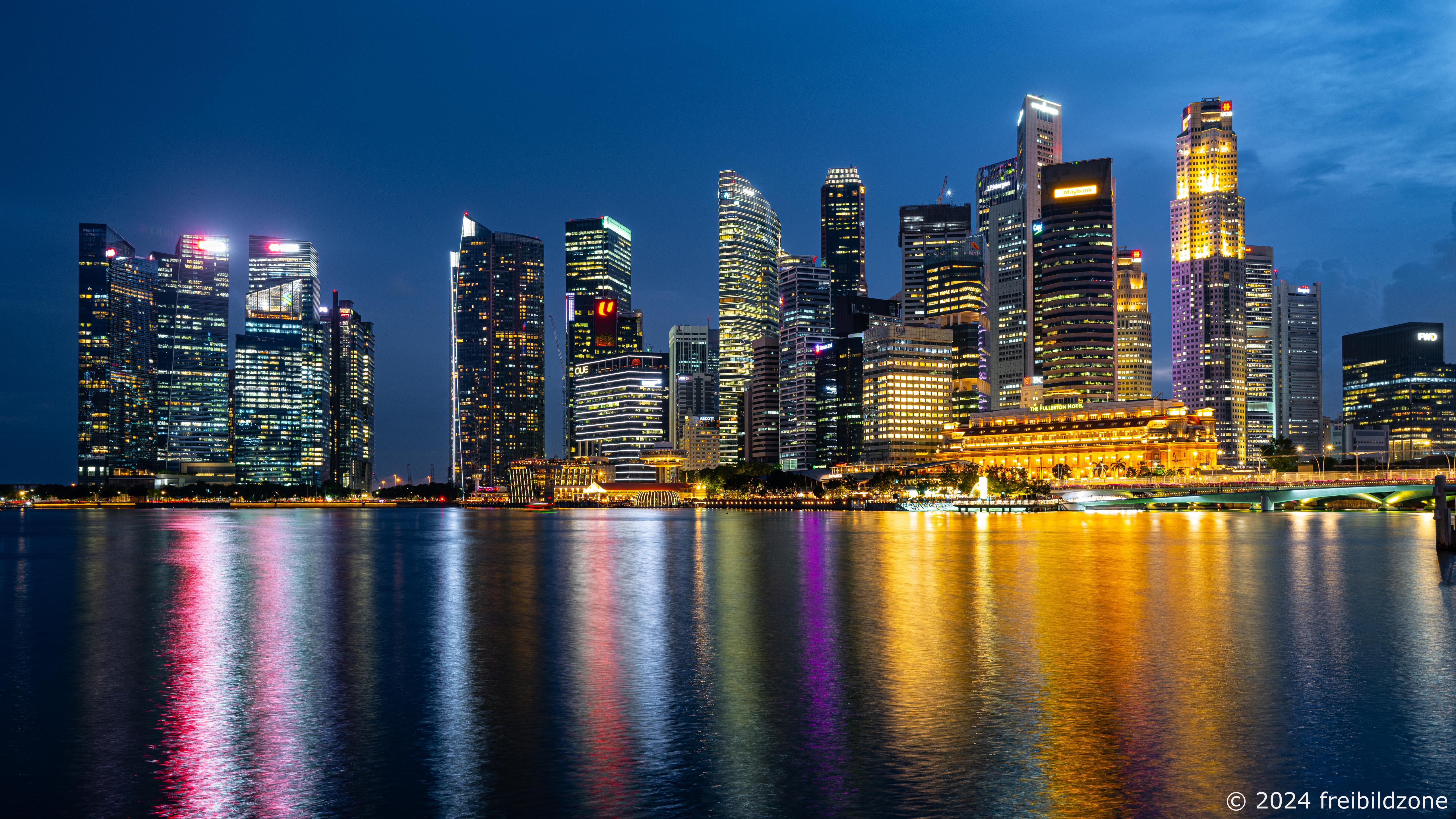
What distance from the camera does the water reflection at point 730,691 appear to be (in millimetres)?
22766

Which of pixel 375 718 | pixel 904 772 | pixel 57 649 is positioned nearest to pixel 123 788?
pixel 375 718

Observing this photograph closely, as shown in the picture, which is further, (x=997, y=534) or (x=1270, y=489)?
(x=1270, y=489)

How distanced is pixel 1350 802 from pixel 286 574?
71823 millimetres

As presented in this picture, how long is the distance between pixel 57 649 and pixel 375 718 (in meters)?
21.8

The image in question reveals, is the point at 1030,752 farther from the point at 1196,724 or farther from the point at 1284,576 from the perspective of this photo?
the point at 1284,576

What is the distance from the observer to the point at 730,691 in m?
33.2

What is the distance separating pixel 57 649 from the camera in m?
42.9

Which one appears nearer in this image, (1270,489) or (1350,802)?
(1350,802)

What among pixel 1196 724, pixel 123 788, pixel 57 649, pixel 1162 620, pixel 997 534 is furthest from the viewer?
pixel 997 534

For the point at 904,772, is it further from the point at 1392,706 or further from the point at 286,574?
the point at 286,574

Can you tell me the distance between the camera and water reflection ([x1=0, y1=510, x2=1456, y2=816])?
2277 centimetres

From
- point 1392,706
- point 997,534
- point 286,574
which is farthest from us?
point 997,534

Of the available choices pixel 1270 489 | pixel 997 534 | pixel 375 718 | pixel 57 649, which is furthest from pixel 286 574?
pixel 1270 489

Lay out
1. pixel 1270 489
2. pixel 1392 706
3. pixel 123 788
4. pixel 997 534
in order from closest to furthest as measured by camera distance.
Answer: pixel 123 788
pixel 1392 706
pixel 997 534
pixel 1270 489
